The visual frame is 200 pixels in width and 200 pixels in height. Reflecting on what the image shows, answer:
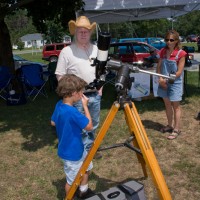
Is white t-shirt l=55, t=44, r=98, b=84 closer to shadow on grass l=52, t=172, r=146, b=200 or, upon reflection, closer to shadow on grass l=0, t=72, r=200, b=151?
shadow on grass l=52, t=172, r=146, b=200

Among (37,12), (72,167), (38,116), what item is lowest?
(38,116)

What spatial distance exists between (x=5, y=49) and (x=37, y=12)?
1650 millimetres

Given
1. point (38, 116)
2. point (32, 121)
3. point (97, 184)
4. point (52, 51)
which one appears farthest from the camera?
point (52, 51)

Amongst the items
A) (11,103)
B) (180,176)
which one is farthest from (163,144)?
(11,103)

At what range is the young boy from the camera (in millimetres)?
2578

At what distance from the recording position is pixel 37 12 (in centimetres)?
911

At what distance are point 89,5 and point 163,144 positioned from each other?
4.18 metres

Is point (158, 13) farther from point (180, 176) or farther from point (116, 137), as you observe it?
point (180, 176)

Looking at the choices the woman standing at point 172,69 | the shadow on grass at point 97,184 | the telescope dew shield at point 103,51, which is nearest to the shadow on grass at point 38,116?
the woman standing at point 172,69

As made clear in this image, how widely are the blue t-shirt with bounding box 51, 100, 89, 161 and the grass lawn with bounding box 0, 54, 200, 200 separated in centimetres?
87

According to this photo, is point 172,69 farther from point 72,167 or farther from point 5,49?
point 5,49

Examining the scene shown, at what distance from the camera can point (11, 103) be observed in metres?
7.88

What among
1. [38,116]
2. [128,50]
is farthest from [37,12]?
[128,50]

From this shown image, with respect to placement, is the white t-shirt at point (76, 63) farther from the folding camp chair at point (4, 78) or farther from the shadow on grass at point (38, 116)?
the folding camp chair at point (4, 78)
